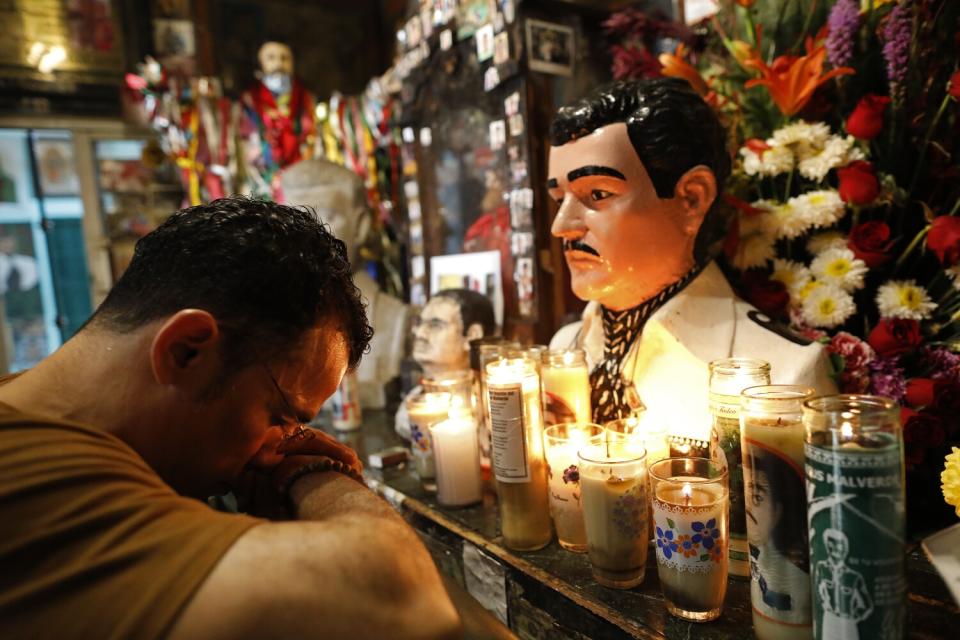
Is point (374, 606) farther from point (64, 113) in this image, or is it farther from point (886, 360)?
point (64, 113)

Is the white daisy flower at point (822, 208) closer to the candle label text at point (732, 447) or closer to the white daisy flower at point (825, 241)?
the white daisy flower at point (825, 241)

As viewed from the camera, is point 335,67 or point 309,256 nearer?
point 309,256

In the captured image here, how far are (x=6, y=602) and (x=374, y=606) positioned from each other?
14.1 inches

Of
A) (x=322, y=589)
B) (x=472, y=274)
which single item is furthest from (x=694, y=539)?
(x=472, y=274)

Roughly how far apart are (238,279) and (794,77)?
144cm

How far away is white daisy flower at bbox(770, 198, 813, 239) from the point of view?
149cm

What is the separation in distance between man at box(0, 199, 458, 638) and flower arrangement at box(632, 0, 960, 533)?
41.9 inches

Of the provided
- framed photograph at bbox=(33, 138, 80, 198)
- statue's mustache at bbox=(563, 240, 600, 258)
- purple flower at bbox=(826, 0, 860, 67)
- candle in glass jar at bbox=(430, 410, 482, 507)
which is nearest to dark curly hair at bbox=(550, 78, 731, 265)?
statue's mustache at bbox=(563, 240, 600, 258)

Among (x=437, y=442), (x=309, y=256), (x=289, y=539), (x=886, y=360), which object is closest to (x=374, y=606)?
(x=289, y=539)

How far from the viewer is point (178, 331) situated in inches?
30.4

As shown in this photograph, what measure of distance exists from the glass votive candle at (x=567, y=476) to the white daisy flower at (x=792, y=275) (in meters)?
0.70

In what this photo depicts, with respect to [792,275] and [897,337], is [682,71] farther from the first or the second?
[897,337]

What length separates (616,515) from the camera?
1053 mm

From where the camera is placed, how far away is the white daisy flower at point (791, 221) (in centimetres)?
149
